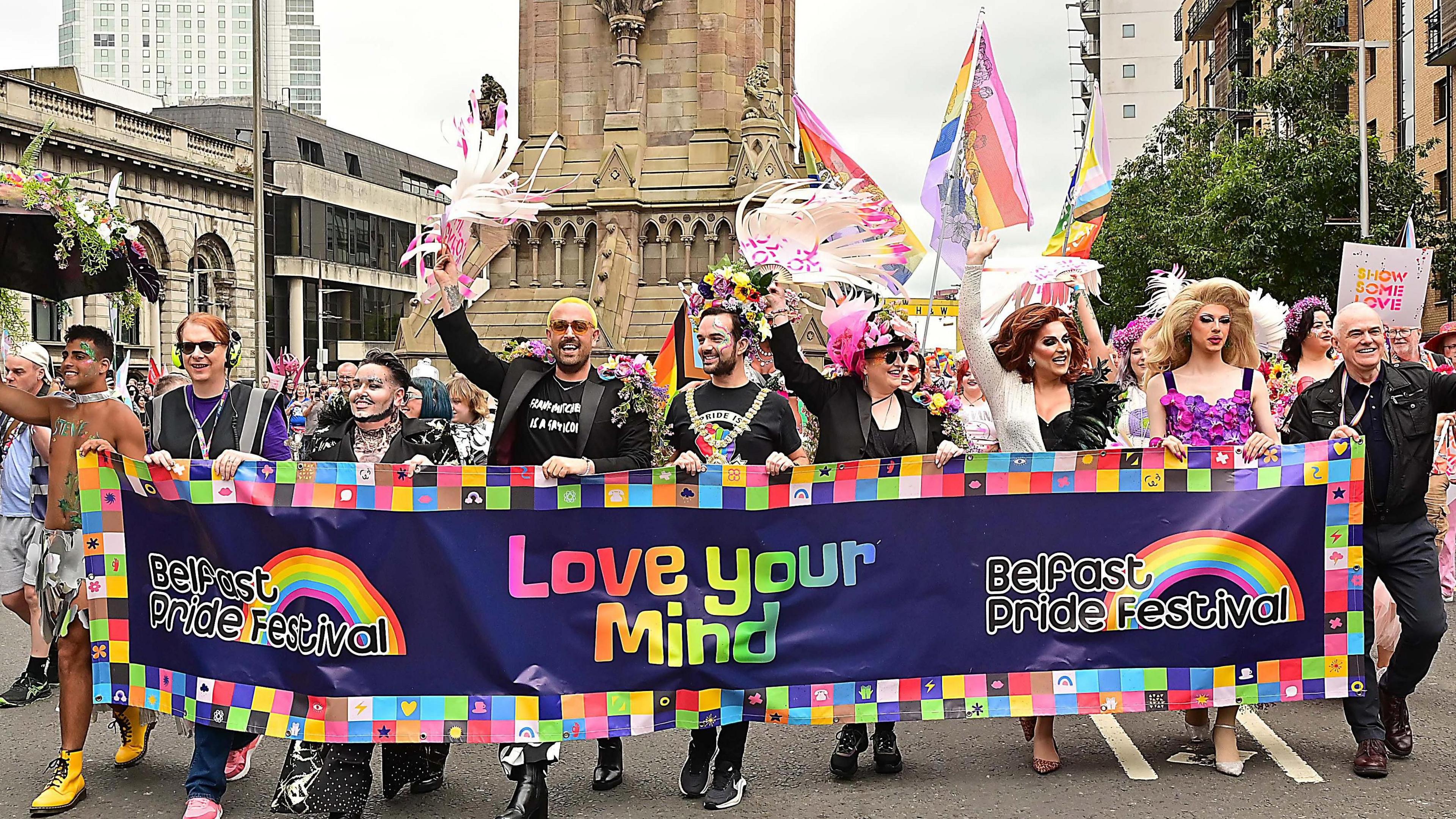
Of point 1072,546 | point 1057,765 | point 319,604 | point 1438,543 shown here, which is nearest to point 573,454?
point 319,604

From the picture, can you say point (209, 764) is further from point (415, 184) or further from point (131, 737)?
point (415, 184)

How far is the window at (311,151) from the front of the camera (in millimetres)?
71812

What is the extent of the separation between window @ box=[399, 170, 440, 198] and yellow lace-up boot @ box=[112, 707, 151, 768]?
74.9 meters

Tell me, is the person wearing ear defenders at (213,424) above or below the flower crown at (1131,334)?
below

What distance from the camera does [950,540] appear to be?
5.99 meters

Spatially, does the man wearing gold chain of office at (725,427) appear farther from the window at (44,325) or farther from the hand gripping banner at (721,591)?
the window at (44,325)

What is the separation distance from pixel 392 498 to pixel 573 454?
0.77 m

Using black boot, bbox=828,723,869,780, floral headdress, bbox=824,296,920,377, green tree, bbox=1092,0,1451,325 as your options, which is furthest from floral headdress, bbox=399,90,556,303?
green tree, bbox=1092,0,1451,325

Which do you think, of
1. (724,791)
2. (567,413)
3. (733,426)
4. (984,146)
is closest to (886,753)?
(724,791)

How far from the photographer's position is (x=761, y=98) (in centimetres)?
2959

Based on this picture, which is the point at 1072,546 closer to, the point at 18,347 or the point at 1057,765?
the point at 1057,765

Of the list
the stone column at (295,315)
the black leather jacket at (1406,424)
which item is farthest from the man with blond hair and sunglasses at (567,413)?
the stone column at (295,315)

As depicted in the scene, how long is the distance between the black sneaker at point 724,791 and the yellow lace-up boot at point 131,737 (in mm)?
2629

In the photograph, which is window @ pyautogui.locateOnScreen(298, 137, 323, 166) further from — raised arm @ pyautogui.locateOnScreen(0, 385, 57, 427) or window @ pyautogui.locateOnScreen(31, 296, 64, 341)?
raised arm @ pyautogui.locateOnScreen(0, 385, 57, 427)
